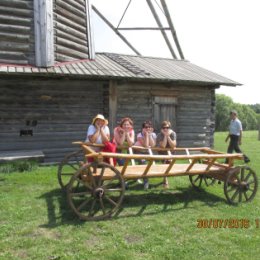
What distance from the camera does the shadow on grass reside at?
5.04m

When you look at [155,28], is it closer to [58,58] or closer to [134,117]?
[134,117]

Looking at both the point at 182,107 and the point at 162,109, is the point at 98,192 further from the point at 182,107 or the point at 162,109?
the point at 182,107

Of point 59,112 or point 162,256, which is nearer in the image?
point 162,256

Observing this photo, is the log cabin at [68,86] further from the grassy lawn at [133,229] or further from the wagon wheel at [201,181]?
the wagon wheel at [201,181]

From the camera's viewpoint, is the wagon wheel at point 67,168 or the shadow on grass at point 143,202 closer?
the shadow on grass at point 143,202

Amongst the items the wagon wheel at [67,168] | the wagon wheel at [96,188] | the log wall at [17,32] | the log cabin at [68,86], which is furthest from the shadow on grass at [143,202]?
the log wall at [17,32]

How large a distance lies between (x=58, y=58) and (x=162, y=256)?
7.42 metres

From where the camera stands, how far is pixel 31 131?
966 centimetres

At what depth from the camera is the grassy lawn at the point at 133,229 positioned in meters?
3.97

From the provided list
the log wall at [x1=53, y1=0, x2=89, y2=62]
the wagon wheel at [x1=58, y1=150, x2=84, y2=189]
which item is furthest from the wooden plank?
the log wall at [x1=53, y1=0, x2=89, y2=62]

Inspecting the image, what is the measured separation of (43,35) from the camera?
9.27 metres

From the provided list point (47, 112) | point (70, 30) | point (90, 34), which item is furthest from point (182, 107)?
point (47, 112)

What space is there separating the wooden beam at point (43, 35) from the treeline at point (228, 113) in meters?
52.3

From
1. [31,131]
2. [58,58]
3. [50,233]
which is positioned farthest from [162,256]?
[58,58]
